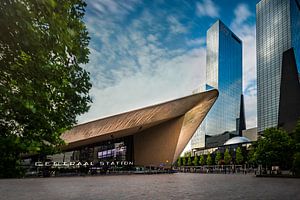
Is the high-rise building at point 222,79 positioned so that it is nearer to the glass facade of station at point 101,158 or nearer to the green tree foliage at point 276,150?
the glass facade of station at point 101,158

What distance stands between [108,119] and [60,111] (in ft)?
110

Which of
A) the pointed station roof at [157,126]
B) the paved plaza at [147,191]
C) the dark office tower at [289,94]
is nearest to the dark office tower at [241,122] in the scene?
the dark office tower at [289,94]

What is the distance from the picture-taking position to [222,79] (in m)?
149

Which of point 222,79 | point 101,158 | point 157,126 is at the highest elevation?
point 222,79

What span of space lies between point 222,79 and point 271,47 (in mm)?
28646

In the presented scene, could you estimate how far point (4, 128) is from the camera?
278 centimetres

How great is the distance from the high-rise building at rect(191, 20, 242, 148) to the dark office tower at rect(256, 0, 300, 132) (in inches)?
629

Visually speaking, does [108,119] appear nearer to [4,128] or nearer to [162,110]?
[162,110]

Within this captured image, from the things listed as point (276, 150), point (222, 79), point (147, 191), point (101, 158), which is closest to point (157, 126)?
point (276, 150)

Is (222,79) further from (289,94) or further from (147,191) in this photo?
(147,191)

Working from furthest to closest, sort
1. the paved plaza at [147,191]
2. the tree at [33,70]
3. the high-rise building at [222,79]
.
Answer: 1. the high-rise building at [222,79]
2. the paved plaza at [147,191]
3. the tree at [33,70]

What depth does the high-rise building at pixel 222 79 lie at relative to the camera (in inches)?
5605

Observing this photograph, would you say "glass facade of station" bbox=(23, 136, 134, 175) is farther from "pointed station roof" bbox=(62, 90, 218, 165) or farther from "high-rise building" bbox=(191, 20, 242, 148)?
"high-rise building" bbox=(191, 20, 242, 148)

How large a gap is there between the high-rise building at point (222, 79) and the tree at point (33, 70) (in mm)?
138907
